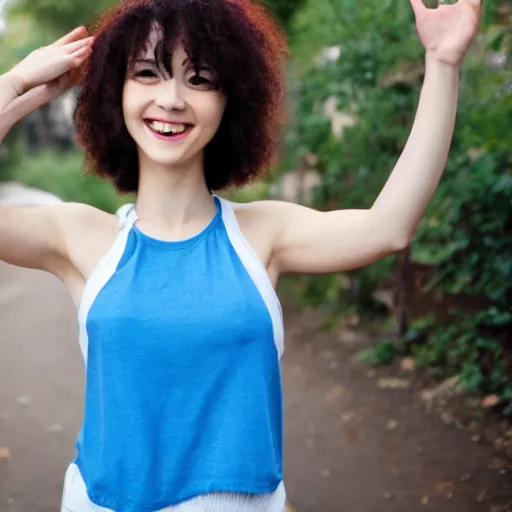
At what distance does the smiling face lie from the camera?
1735 millimetres

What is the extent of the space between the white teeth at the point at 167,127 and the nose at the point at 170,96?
0.04 m

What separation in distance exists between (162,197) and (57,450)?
3487 millimetres

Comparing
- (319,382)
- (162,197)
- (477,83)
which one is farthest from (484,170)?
(162,197)

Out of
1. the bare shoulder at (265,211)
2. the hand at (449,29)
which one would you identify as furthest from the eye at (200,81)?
the hand at (449,29)

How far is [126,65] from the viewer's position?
70.1 inches

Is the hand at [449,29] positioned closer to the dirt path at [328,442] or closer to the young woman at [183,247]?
the young woman at [183,247]

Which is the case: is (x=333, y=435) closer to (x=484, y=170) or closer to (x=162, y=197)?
(x=484, y=170)

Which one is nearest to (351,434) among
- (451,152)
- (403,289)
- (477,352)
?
(477,352)

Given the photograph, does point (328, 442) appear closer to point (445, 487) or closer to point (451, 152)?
point (445, 487)

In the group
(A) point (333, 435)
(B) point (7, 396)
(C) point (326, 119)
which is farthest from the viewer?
(C) point (326, 119)

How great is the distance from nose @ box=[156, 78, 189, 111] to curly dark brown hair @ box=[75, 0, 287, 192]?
0.05 metres

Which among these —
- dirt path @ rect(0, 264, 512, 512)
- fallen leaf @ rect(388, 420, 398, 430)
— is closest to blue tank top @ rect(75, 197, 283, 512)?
dirt path @ rect(0, 264, 512, 512)

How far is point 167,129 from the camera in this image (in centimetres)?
177

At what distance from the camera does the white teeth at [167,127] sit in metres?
1.77
